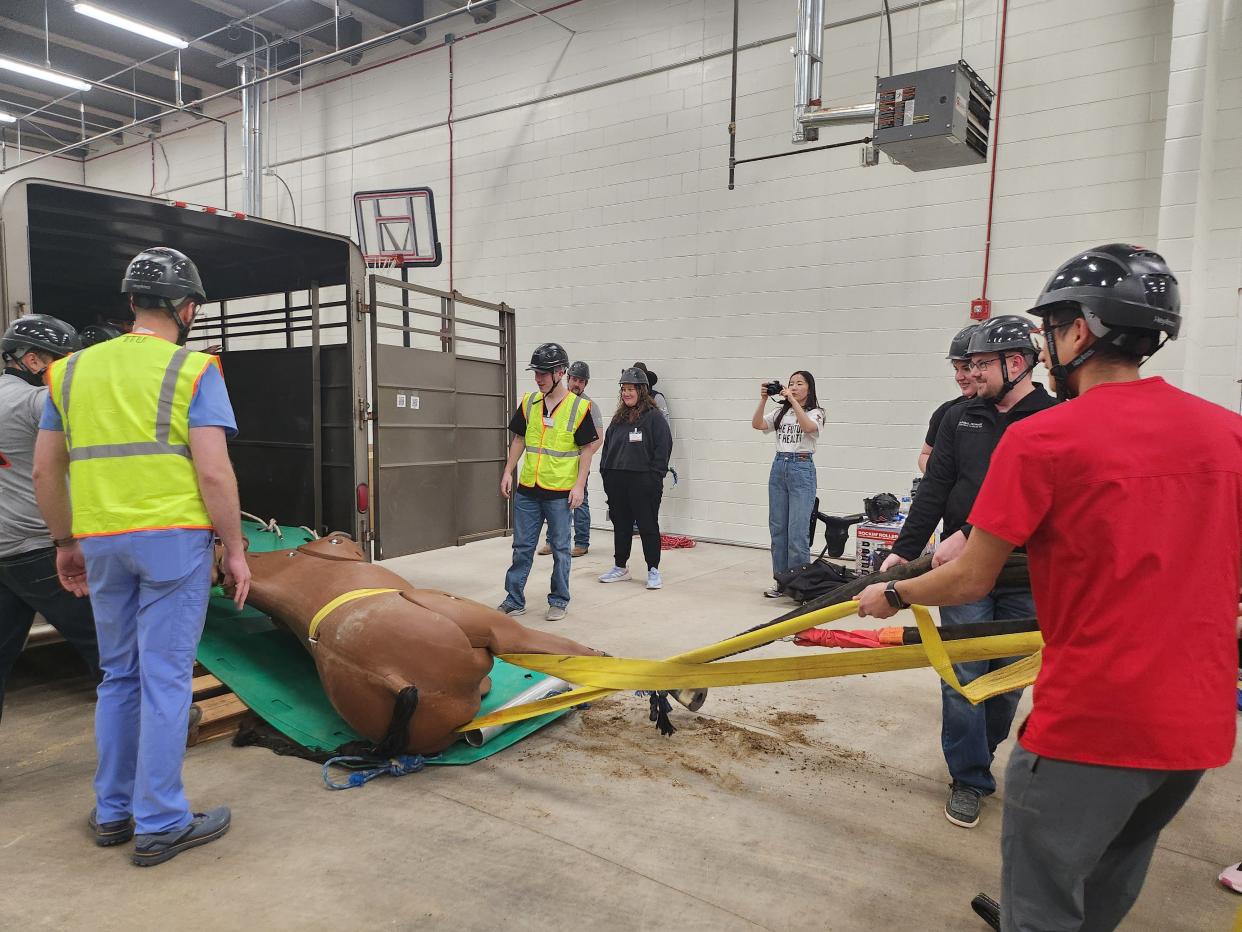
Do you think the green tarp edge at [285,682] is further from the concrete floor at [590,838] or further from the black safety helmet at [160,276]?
the black safety helmet at [160,276]

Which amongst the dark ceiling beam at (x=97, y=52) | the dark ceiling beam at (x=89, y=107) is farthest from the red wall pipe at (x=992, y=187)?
the dark ceiling beam at (x=89, y=107)

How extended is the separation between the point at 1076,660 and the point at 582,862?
5.28 ft

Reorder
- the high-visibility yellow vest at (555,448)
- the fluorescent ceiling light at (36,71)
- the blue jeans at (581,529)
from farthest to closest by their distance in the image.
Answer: the fluorescent ceiling light at (36,71) < the blue jeans at (581,529) < the high-visibility yellow vest at (555,448)

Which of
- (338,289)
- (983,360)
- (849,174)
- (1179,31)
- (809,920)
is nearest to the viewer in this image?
(809,920)

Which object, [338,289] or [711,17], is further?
[338,289]

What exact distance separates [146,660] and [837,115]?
5857 mm

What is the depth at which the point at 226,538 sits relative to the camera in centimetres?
242

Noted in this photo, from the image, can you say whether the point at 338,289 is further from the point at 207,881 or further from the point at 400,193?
the point at 207,881

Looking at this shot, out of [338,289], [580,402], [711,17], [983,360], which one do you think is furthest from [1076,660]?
[338,289]

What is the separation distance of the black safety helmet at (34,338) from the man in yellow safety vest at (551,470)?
2.57 meters

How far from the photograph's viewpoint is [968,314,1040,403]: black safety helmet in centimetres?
264

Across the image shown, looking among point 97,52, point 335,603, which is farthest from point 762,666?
point 97,52

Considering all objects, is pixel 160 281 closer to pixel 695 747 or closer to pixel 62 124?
pixel 695 747

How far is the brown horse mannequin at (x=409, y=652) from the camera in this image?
2.76 m
